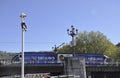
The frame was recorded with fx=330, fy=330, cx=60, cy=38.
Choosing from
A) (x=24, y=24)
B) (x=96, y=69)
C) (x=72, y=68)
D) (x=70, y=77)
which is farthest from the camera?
(x=96, y=69)

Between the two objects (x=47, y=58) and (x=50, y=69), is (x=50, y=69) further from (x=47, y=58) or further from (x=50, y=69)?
(x=47, y=58)

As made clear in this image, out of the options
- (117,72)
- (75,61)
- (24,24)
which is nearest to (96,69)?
(117,72)

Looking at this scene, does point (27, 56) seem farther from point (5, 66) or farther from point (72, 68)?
point (72, 68)

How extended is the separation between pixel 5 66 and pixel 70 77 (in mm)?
47054

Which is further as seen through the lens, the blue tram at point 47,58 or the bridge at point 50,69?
the blue tram at point 47,58

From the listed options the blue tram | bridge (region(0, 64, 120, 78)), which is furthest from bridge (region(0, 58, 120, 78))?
the blue tram

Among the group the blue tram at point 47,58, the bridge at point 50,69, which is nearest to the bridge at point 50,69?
the bridge at point 50,69

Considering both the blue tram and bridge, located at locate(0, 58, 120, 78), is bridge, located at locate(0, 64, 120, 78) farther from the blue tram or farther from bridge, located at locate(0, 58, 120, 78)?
the blue tram

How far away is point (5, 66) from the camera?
260 ft

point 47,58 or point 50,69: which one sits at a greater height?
point 47,58

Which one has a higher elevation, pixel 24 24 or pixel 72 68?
pixel 24 24

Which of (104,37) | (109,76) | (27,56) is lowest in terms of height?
(109,76)

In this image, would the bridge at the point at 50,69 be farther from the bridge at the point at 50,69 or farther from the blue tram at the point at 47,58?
the blue tram at the point at 47,58

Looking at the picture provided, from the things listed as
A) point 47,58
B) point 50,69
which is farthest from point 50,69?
point 47,58
